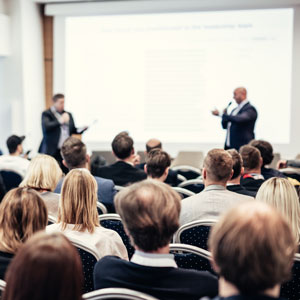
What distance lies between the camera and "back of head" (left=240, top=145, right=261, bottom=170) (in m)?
3.55

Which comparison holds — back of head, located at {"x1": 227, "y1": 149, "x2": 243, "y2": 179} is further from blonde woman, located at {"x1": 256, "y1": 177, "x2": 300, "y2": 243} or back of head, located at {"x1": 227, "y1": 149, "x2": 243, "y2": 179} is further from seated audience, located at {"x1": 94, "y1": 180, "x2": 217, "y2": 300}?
seated audience, located at {"x1": 94, "y1": 180, "x2": 217, "y2": 300}

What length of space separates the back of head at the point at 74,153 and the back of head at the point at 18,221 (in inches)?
76.4

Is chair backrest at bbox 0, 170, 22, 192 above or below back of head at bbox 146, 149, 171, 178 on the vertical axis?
below

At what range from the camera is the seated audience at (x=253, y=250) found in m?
1.06

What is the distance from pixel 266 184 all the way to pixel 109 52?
18.6ft

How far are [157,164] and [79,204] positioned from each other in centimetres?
121

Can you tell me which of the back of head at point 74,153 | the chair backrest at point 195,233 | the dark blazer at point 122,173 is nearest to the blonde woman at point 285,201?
the chair backrest at point 195,233

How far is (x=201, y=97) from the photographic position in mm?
7262

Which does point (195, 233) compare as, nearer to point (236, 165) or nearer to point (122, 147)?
point (236, 165)

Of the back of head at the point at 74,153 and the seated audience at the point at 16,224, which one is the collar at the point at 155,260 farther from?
the back of head at the point at 74,153

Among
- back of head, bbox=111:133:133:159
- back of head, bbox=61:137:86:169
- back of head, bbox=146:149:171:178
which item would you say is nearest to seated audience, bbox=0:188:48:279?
back of head, bbox=146:149:171:178

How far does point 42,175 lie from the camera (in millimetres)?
3012

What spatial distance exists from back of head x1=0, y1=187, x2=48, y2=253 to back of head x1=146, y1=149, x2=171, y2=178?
1652 mm

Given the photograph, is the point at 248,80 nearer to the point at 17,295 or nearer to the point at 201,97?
the point at 201,97
